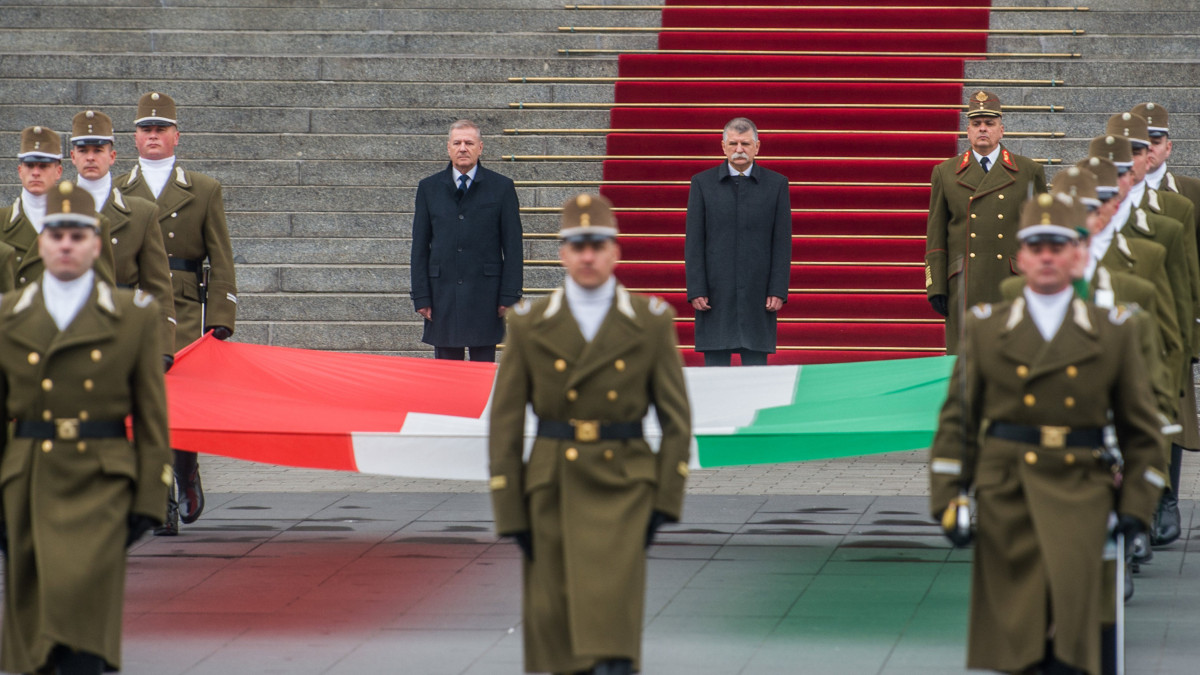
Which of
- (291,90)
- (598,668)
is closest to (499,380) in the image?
(598,668)

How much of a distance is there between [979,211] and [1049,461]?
17.1 ft

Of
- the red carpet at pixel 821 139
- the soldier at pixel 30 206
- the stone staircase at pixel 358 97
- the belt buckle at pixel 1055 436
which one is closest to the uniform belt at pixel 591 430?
the belt buckle at pixel 1055 436

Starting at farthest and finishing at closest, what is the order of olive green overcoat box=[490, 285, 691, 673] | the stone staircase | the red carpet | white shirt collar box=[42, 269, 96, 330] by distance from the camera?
the stone staircase
the red carpet
white shirt collar box=[42, 269, 96, 330]
olive green overcoat box=[490, 285, 691, 673]

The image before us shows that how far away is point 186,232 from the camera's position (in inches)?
344

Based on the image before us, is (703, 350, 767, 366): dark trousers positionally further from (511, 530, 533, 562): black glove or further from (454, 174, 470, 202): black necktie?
(511, 530, 533, 562): black glove

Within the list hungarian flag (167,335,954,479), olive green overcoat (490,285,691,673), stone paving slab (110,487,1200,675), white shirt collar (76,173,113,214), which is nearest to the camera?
olive green overcoat (490,285,691,673)

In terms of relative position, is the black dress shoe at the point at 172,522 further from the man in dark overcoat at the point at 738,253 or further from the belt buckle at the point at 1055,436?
the belt buckle at the point at 1055,436

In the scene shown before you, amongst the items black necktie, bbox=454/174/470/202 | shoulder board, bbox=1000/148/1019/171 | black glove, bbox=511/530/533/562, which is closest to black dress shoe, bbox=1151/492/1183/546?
shoulder board, bbox=1000/148/1019/171

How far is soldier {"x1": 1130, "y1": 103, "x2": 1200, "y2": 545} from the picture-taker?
314 inches

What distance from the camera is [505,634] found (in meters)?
6.53

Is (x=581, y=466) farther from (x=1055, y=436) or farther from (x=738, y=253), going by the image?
(x=738, y=253)

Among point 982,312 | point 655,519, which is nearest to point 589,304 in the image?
point 655,519

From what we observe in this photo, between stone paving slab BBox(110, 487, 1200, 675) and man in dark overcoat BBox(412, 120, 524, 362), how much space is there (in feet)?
3.40

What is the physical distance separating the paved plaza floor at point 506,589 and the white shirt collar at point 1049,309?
4.94 feet
